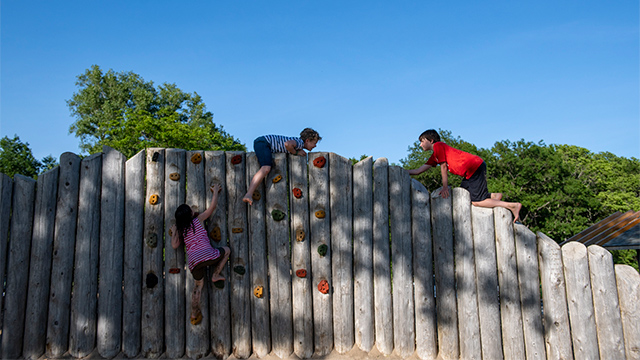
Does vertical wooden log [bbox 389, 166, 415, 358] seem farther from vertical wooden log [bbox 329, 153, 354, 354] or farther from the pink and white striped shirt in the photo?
the pink and white striped shirt

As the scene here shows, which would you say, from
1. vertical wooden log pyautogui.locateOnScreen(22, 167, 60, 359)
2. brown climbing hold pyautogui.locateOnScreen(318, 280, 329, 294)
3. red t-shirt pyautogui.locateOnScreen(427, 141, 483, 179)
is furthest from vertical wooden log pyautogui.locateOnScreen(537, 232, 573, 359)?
vertical wooden log pyautogui.locateOnScreen(22, 167, 60, 359)

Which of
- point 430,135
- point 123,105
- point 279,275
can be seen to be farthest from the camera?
point 123,105

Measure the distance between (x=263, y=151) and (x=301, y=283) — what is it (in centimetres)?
175

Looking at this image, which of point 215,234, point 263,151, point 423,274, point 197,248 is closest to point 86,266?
point 197,248

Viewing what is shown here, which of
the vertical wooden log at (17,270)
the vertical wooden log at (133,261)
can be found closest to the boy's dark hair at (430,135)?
the vertical wooden log at (133,261)

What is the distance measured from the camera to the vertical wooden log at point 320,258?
540cm

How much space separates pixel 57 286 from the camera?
5.23m

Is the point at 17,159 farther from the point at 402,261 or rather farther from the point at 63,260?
the point at 402,261

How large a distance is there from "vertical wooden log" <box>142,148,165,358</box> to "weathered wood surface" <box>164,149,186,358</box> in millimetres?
61

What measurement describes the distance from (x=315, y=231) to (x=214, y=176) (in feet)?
4.85

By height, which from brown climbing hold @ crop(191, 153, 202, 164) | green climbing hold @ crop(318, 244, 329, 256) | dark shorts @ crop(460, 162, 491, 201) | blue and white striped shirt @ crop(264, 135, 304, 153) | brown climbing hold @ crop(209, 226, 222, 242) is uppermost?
blue and white striped shirt @ crop(264, 135, 304, 153)

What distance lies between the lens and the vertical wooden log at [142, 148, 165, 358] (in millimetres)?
5258

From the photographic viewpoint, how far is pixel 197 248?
5086mm

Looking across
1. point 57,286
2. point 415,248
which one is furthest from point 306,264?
point 57,286
